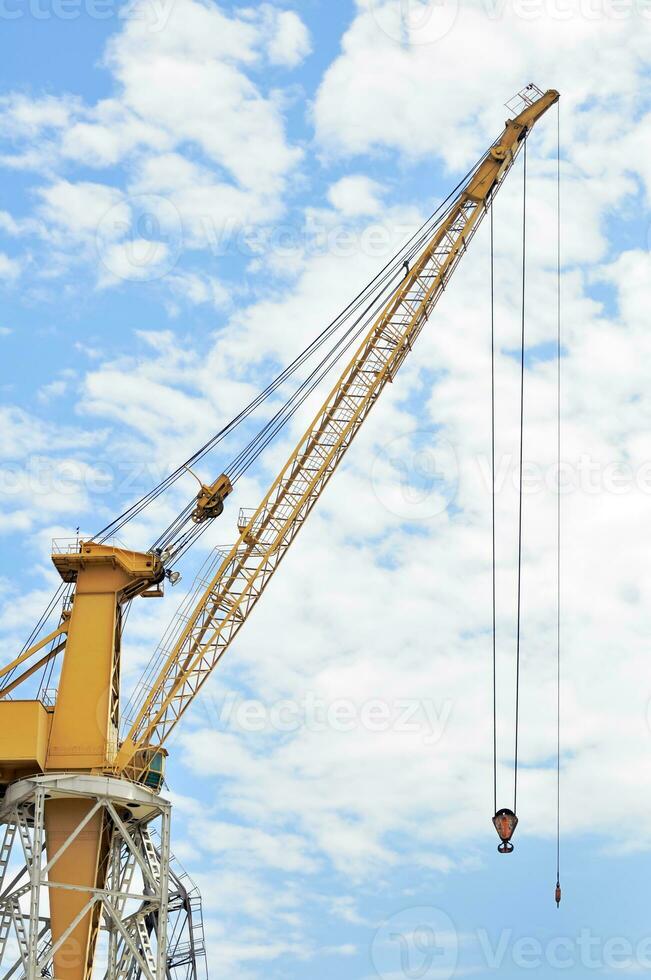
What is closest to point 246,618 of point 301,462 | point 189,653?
point 189,653

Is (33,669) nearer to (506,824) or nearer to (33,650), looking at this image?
(33,650)

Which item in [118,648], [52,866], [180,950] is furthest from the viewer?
[180,950]

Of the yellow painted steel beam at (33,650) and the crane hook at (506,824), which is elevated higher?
the yellow painted steel beam at (33,650)

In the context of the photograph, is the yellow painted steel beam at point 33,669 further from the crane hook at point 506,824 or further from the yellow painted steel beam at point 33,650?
the crane hook at point 506,824

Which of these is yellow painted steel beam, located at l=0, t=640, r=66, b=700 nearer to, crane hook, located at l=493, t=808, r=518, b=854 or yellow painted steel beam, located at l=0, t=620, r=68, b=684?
yellow painted steel beam, located at l=0, t=620, r=68, b=684

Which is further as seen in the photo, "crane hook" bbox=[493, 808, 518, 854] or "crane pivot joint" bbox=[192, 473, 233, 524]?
"crane pivot joint" bbox=[192, 473, 233, 524]

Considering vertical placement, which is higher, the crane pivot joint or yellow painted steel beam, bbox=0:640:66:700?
the crane pivot joint

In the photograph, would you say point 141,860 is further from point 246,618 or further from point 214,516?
point 214,516

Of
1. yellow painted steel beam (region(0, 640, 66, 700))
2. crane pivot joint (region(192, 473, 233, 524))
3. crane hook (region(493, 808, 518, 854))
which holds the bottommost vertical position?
crane hook (region(493, 808, 518, 854))

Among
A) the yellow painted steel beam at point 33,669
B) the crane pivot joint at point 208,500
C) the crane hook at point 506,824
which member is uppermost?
the crane pivot joint at point 208,500

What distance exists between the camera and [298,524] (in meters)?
64.6

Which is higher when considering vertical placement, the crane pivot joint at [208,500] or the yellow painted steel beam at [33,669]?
the crane pivot joint at [208,500]

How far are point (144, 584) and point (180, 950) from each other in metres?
18.7

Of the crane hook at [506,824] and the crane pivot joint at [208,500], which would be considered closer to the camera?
the crane hook at [506,824]
